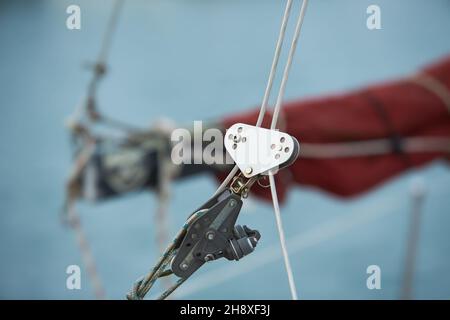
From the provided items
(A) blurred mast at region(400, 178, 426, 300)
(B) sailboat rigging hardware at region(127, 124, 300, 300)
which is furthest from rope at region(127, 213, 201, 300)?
(A) blurred mast at region(400, 178, 426, 300)

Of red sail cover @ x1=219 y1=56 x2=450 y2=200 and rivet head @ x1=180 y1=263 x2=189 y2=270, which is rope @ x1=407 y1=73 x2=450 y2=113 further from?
rivet head @ x1=180 y1=263 x2=189 y2=270

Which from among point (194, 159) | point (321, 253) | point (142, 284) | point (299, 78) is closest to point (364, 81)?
point (299, 78)

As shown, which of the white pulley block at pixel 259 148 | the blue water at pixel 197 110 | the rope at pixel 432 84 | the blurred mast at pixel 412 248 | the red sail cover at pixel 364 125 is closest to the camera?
the white pulley block at pixel 259 148

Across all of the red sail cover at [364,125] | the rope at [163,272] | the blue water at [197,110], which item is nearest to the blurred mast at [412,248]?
the blue water at [197,110]

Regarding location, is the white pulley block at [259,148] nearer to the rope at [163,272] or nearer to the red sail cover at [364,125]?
the rope at [163,272]

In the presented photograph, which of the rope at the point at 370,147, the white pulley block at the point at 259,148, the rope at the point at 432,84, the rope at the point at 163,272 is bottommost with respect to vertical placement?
the rope at the point at 163,272
